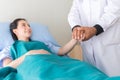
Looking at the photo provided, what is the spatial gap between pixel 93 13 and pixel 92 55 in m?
0.36

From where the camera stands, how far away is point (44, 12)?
2717 millimetres

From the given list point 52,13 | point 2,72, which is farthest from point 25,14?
point 2,72

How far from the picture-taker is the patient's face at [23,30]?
221 cm

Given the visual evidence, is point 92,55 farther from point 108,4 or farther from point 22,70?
point 22,70

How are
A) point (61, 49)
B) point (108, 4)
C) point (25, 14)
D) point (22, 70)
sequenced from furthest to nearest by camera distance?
point (25, 14) → point (61, 49) → point (108, 4) → point (22, 70)

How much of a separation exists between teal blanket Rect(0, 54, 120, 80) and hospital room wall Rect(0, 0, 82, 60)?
3.59 ft

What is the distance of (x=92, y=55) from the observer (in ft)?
6.46

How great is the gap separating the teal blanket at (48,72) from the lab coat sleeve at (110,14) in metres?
0.45

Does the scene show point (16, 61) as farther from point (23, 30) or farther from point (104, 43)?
point (104, 43)

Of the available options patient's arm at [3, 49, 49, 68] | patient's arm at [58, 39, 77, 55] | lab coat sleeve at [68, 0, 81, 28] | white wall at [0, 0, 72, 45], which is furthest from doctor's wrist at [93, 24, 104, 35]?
white wall at [0, 0, 72, 45]

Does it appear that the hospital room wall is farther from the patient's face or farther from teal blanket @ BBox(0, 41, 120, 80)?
teal blanket @ BBox(0, 41, 120, 80)

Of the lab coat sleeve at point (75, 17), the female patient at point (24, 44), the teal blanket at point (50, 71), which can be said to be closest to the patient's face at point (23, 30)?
the female patient at point (24, 44)

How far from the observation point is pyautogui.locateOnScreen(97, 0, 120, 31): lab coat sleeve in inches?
70.9

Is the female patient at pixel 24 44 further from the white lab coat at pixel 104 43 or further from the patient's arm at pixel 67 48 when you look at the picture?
the white lab coat at pixel 104 43
